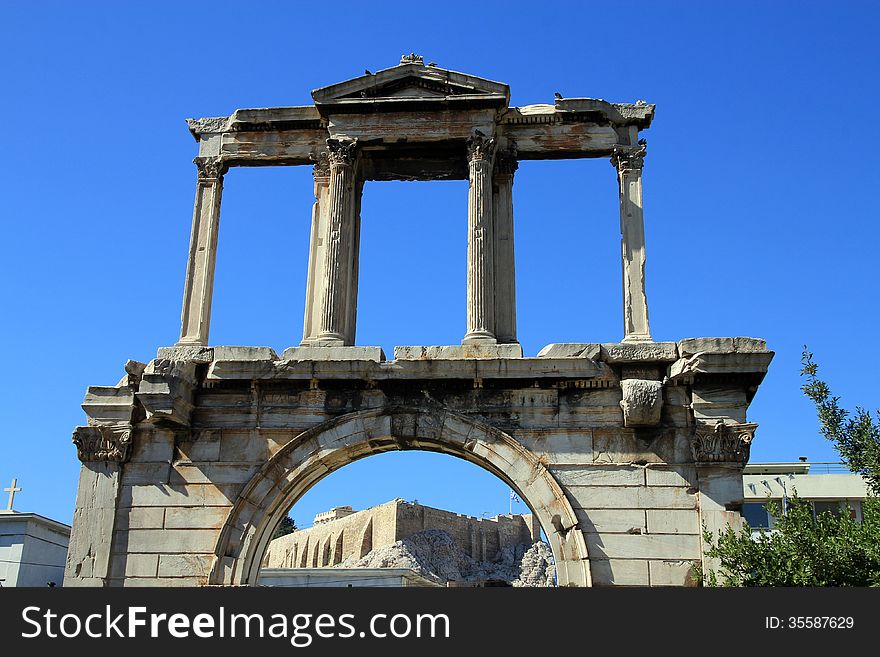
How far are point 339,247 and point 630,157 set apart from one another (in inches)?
175

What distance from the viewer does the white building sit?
25.1m

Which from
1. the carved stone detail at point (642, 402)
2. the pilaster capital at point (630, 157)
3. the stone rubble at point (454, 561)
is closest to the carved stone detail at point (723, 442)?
the carved stone detail at point (642, 402)

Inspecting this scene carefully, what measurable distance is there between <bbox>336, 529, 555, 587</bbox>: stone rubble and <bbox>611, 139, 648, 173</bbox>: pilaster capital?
→ 148ft

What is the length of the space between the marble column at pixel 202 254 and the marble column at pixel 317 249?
142cm

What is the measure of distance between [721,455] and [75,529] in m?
8.26

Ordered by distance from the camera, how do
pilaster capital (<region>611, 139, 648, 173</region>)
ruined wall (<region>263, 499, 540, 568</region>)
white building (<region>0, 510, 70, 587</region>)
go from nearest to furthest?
pilaster capital (<region>611, 139, 648, 173</region>) → white building (<region>0, 510, 70, 587</region>) → ruined wall (<region>263, 499, 540, 568</region>)

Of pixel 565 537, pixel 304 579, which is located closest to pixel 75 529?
pixel 565 537

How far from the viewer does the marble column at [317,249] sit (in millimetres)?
13617

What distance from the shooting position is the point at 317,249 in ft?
46.3

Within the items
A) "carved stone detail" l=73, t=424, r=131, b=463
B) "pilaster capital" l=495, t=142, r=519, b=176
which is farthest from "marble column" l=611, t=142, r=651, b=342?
"carved stone detail" l=73, t=424, r=131, b=463

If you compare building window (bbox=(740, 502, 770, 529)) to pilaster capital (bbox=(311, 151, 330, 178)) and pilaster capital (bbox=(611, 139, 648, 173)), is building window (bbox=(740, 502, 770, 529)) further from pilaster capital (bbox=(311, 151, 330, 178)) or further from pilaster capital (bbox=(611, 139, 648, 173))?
pilaster capital (bbox=(311, 151, 330, 178))

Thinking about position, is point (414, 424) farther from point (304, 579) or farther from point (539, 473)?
point (304, 579)
